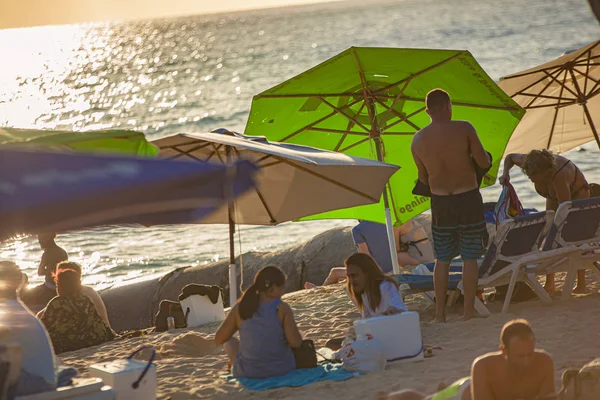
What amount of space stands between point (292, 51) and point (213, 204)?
7935 centimetres

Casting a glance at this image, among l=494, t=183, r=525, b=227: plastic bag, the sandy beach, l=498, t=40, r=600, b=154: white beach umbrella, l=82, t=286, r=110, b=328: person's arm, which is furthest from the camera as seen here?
l=498, t=40, r=600, b=154: white beach umbrella

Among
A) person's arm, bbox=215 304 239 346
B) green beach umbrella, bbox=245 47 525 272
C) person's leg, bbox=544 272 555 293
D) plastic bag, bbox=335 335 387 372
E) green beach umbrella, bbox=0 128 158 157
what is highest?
green beach umbrella, bbox=245 47 525 272

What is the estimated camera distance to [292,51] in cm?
8356

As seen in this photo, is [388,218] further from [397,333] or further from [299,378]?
[299,378]

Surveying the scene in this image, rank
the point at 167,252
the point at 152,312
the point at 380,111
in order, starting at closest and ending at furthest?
the point at 380,111 < the point at 152,312 < the point at 167,252

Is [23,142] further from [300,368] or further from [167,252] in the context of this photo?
[167,252]

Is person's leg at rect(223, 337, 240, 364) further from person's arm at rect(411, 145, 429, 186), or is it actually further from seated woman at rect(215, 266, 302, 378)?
person's arm at rect(411, 145, 429, 186)

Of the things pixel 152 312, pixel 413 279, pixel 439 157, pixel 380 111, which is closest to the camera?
pixel 439 157

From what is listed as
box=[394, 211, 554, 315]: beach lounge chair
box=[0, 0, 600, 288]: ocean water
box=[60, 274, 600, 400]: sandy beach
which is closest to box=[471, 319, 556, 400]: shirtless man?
box=[60, 274, 600, 400]: sandy beach

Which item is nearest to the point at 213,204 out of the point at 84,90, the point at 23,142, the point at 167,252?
the point at 23,142

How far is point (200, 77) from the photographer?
68750 mm

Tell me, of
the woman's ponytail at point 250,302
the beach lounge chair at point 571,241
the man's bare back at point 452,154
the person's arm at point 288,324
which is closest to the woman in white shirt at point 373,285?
the person's arm at point 288,324

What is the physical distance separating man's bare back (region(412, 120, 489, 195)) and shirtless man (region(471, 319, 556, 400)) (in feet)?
8.69

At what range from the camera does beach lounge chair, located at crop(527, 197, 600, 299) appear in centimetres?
793
